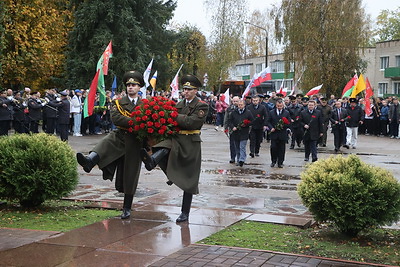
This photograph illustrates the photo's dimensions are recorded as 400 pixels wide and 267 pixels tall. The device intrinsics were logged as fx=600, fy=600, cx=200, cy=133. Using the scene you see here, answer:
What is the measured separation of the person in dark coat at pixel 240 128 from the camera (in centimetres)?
1653

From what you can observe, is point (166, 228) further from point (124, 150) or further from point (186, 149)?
point (124, 150)

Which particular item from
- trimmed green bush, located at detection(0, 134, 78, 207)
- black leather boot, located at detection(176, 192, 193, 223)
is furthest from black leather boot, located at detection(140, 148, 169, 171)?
trimmed green bush, located at detection(0, 134, 78, 207)

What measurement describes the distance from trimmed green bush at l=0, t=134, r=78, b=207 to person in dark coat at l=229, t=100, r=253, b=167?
26.0 ft

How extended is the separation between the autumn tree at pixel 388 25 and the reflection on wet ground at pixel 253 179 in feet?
268

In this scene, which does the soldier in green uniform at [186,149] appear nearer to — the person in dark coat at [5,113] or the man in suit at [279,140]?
the man in suit at [279,140]

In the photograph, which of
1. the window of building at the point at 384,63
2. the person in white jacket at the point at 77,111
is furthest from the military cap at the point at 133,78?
the window of building at the point at 384,63

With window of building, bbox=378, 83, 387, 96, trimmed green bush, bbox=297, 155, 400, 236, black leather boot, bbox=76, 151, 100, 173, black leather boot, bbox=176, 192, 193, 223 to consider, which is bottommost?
black leather boot, bbox=176, 192, 193, 223

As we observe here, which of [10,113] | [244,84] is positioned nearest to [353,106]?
[10,113]

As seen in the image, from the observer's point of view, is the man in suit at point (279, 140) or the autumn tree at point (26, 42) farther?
the autumn tree at point (26, 42)

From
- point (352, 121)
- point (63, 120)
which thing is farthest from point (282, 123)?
point (63, 120)

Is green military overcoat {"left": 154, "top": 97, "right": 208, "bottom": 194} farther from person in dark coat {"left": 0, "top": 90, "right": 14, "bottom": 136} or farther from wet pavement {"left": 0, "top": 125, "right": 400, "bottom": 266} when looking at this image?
person in dark coat {"left": 0, "top": 90, "right": 14, "bottom": 136}

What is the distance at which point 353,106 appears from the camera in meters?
23.3

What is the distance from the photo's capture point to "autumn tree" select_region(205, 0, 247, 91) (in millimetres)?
62906

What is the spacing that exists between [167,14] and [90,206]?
121 feet
